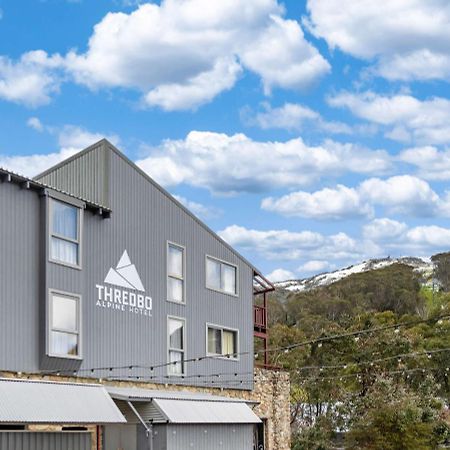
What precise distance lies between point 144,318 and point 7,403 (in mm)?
8291

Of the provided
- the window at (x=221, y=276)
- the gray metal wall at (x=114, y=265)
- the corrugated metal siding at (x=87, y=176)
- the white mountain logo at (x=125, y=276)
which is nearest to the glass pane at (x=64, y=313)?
the gray metal wall at (x=114, y=265)

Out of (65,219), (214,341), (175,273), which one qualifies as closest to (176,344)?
(175,273)

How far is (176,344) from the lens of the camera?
29.5m

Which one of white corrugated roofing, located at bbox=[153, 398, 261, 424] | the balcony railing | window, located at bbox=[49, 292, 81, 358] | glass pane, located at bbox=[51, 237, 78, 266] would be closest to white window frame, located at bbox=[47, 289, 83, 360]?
window, located at bbox=[49, 292, 81, 358]

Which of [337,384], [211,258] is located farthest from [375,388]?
[211,258]

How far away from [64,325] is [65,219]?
271cm

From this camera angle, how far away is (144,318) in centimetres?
2797

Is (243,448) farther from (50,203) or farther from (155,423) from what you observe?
(50,203)

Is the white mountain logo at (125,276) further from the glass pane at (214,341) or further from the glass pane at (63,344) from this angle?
the glass pane at (214,341)

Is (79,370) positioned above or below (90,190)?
below

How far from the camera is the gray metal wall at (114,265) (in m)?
22.8

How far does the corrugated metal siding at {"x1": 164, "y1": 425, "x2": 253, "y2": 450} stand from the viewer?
81.6 ft

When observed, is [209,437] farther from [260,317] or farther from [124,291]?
[260,317]

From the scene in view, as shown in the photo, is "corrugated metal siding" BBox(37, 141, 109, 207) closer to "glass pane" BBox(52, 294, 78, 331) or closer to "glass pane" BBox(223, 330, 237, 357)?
"glass pane" BBox(52, 294, 78, 331)
